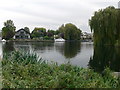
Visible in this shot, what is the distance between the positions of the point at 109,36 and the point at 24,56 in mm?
21352

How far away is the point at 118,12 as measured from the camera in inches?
1073

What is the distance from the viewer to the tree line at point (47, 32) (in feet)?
248

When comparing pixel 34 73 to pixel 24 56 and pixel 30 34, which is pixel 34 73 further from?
pixel 30 34

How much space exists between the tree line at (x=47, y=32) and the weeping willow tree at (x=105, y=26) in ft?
142

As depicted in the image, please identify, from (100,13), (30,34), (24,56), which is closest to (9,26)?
(30,34)

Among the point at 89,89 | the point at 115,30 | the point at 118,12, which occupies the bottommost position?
the point at 89,89

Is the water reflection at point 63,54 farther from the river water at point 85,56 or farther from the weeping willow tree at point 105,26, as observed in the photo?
the weeping willow tree at point 105,26

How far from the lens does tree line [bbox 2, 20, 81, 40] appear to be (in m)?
75.6

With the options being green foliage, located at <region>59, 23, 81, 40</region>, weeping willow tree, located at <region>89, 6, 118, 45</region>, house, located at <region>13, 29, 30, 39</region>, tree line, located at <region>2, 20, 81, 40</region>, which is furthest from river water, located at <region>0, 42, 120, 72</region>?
house, located at <region>13, 29, 30, 39</region>

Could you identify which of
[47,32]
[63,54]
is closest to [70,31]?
[47,32]

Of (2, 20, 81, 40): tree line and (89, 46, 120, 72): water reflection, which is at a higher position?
(2, 20, 81, 40): tree line

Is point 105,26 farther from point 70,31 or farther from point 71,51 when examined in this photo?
point 70,31

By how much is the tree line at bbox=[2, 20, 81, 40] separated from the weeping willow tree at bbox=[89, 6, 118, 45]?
43.3 m

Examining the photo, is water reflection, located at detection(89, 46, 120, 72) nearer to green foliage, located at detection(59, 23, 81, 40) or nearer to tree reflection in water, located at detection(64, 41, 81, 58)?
tree reflection in water, located at detection(64, 41, 81, 58)
